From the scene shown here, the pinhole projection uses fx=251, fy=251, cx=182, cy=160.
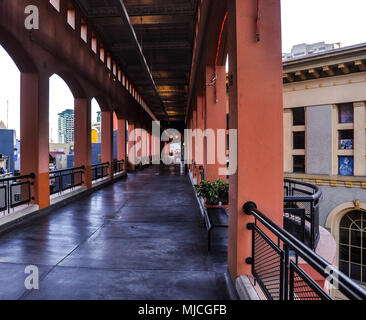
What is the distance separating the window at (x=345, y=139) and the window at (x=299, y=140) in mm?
2198


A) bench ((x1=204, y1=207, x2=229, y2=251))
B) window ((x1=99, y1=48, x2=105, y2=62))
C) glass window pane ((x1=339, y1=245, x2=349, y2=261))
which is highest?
window ((x1=99, y1=48, x2=105, y2=62))

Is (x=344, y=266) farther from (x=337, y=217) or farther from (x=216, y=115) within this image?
(x=216, y=115)

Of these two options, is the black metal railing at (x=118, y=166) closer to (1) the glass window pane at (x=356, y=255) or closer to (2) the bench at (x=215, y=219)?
(2) the bench at (x=215, y=219)

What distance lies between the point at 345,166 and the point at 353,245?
4669 mm

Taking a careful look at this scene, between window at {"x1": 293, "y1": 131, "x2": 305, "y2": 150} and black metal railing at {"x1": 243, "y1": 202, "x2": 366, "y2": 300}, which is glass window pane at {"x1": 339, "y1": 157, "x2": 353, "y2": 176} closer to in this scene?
window at {"x1": 293, "y1": 131, "x2": 305, "y2": 150}

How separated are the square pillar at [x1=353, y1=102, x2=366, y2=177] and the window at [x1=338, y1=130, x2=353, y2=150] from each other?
1.36ft

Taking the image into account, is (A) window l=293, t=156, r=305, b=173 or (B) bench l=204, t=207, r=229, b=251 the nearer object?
(B) bench l=204, t=207, r=229, b=251

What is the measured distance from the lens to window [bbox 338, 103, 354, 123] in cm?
1534

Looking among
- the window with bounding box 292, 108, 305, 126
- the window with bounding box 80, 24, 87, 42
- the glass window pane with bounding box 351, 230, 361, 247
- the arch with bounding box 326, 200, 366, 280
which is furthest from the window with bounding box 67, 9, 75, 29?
the glass window pane with bounding box 351, 230, 361, 247

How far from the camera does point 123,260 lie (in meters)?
4.10

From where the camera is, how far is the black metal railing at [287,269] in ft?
4.64
